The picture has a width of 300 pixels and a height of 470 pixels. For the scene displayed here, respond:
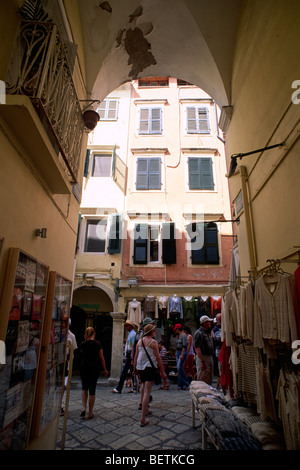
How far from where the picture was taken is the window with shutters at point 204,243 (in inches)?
466

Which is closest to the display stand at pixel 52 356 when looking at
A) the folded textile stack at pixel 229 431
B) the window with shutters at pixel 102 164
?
the folded textile stack at pixel 229 431

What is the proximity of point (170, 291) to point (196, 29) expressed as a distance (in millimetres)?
8825

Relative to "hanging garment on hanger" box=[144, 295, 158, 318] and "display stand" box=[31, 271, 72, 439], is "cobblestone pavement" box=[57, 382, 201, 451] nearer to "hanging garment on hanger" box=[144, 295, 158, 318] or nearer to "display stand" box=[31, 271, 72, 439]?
"display stand" box=[31, 271, 72, 439]

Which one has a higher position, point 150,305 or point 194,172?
point 194,172

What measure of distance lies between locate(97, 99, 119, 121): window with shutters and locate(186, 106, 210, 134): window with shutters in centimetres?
387

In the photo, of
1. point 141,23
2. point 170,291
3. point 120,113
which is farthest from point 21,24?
point 120,113

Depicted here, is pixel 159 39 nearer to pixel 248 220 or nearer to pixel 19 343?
pixel 248 220

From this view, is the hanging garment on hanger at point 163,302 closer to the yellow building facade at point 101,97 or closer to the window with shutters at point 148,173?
the window with shutters at point 148,173

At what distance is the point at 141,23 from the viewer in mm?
5996

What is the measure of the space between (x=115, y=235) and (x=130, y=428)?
802 centimetres

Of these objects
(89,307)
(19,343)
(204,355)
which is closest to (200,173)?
(89,307)

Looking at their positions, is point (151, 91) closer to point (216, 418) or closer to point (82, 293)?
point (82, 293)

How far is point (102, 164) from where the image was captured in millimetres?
13234

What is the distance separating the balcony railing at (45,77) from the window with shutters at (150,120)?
35.8 feet
